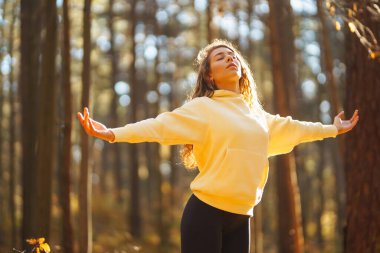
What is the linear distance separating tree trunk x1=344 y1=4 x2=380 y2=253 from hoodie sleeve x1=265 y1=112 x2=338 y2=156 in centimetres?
206

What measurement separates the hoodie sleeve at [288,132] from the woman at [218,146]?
0.06m

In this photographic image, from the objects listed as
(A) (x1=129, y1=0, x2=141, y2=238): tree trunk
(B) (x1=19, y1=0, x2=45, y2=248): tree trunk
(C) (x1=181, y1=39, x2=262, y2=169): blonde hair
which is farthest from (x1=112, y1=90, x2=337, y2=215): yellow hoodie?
(A) (x1=129, y1=0, x2=141, y2=238): tree trunk

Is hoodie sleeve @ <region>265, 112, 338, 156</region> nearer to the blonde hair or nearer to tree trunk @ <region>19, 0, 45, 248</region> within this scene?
the blonde hair

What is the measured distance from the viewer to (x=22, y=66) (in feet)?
34.0

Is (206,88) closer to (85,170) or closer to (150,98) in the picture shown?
(85,170)

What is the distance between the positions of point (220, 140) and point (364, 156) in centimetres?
302

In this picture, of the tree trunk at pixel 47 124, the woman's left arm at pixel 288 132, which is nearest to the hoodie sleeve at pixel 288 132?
the woman's left arm at pixel 288 132

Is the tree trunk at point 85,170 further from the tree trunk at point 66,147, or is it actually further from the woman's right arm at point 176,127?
the woman's right arm at point 176,127

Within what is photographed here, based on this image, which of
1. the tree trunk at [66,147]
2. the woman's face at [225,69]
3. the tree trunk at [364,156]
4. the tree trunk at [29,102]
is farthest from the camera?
the tree trunk at [29,102]

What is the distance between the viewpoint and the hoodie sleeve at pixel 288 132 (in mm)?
4277

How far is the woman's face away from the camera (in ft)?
13.5

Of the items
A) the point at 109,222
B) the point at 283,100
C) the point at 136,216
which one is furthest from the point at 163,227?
the point at 283,100

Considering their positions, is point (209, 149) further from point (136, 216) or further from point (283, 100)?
point (136, 216)

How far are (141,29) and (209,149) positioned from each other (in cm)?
1967
